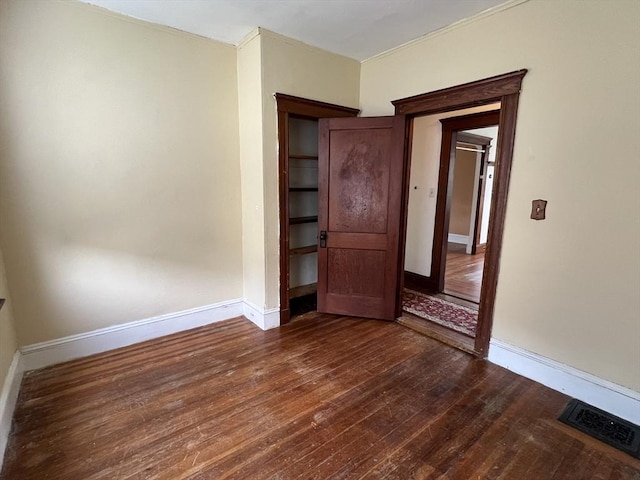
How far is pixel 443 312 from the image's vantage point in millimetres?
3574

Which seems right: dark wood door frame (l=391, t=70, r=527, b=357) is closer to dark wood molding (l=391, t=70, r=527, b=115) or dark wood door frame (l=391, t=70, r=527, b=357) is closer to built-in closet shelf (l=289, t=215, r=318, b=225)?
dark wood molding (l=391, t=70, r=527, b=115)

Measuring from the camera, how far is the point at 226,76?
3.04 meters

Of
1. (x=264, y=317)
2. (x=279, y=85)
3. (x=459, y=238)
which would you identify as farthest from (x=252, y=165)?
(x=459, y=238)

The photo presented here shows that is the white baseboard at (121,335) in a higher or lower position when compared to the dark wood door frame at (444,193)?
lower

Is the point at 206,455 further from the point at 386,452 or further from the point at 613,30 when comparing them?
the point at 613,30

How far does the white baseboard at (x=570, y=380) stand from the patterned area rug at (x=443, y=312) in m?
0.47

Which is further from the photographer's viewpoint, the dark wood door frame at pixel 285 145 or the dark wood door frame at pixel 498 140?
the dark wood door frame at pixel 285 145

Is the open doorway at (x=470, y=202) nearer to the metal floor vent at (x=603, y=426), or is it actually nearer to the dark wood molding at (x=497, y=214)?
the dark wood molding at (x=497, y=214)

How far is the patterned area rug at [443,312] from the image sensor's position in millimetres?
3225

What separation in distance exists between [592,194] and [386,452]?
2033 millimetres

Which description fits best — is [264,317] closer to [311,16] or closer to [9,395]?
[9,395]

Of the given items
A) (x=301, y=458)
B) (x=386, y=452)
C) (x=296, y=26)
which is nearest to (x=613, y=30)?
(x=296, y=26)

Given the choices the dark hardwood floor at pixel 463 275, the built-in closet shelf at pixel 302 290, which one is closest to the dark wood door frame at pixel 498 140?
the dark hardwood floor at pixel 463 275

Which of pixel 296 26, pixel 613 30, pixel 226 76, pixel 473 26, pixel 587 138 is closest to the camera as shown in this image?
pixel 613 30
